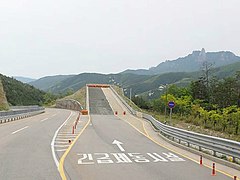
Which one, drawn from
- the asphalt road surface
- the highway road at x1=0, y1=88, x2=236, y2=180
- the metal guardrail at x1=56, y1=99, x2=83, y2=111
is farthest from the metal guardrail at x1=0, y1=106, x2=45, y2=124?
the metal guardrail at x1=56, y1=99, x2=83, y2=111

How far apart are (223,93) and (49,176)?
7870 cm

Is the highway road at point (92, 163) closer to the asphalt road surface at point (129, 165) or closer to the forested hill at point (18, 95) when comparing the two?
the asphalt road surface at point (129, 165)

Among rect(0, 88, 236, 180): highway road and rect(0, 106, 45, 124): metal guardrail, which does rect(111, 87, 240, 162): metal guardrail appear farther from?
rect(0, 106, 45, 124): metal guardrail

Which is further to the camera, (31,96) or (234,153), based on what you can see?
(31,96)

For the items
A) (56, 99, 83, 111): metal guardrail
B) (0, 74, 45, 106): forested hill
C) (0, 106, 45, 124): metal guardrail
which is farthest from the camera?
(0, 74, 45, 106): forested hill

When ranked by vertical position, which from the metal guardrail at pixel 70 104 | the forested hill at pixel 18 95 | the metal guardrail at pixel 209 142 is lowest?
the metal guardrail at pixel 209 142

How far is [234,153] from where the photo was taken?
12.7 metres

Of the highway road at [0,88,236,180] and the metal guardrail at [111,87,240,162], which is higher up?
the metal guardrail at [111,87,240,162]

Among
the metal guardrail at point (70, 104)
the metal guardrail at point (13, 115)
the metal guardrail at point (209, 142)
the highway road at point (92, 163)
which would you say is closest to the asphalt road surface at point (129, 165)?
the highway road at point (92, 163)

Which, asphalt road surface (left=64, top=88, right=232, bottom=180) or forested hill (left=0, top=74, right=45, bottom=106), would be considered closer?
asphalt road surface (left=64, top=88, right=232, bottom=180)

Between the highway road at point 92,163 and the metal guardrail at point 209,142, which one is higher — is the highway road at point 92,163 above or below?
below

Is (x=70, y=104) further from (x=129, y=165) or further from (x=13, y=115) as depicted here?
(x=129, y=165)

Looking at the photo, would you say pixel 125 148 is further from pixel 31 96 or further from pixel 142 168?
pixel 31 96

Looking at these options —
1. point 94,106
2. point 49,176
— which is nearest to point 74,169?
point 49,176
